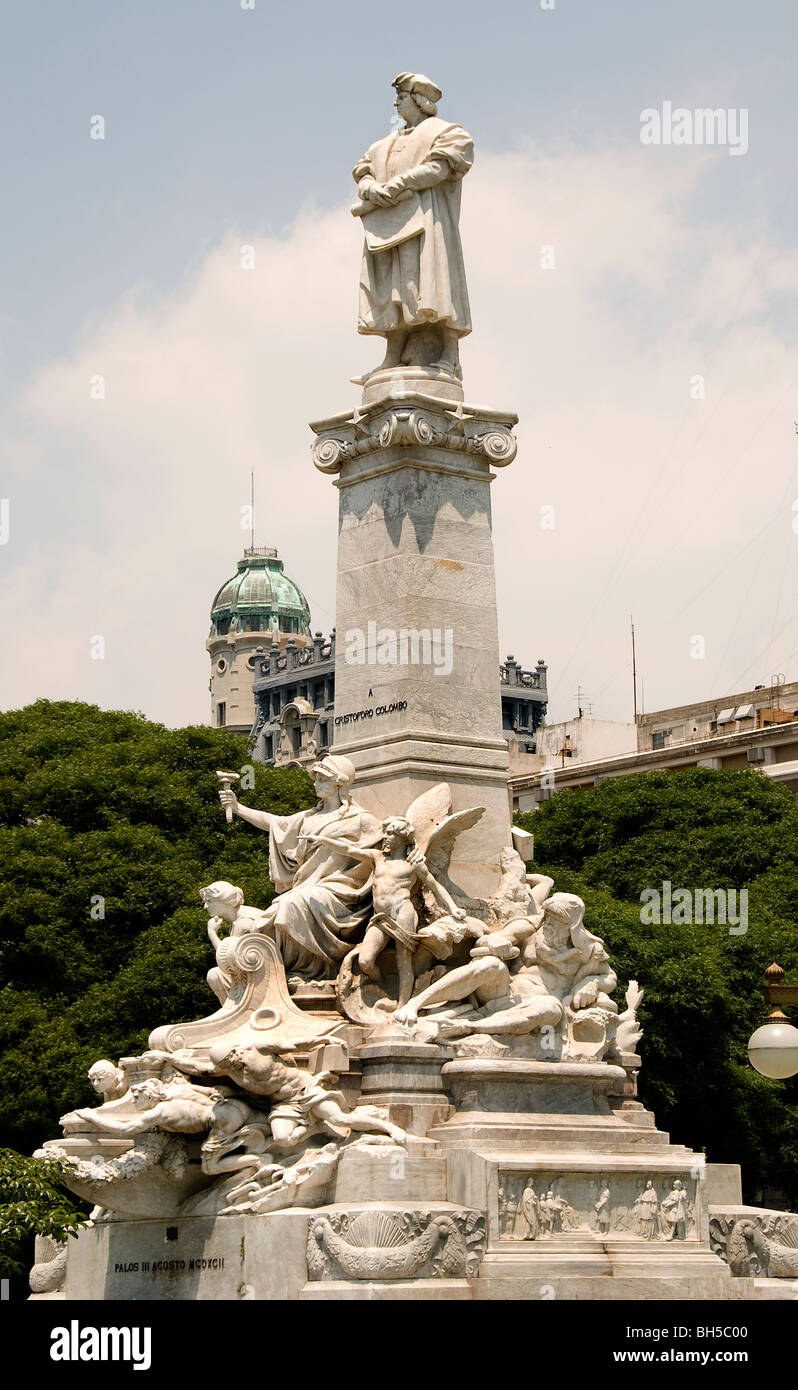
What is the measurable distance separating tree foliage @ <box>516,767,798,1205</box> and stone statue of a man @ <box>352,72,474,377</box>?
14.3 metres

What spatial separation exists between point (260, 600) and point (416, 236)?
10412cm

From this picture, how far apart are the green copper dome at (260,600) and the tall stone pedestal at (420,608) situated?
10169 cm

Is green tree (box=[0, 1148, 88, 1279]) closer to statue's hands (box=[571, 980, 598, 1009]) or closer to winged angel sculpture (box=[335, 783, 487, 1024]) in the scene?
winged angel sculpture (box=[335, 783, 487, 1024])

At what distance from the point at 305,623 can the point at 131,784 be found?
90.0 m

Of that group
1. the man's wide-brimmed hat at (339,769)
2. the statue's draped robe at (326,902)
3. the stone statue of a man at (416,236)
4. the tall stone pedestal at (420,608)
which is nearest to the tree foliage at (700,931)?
the tall stone pedestal at (420,608)

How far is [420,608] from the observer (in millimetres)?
21688

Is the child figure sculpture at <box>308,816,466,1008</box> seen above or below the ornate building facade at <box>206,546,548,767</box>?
below

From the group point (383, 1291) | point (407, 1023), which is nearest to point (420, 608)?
point (407, 1023)

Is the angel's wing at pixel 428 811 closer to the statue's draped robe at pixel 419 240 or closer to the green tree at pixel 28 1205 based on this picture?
the green tree at pixel 28 1205

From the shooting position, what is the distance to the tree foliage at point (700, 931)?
34.6 metres

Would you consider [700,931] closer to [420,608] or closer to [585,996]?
[420,608]

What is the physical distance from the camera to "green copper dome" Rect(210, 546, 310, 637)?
126 meters

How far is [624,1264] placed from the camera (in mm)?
18328

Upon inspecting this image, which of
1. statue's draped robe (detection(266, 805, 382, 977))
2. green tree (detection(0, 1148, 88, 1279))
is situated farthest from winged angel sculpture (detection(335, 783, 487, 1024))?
green tree (detection(0, 1148, 88, 1279))
